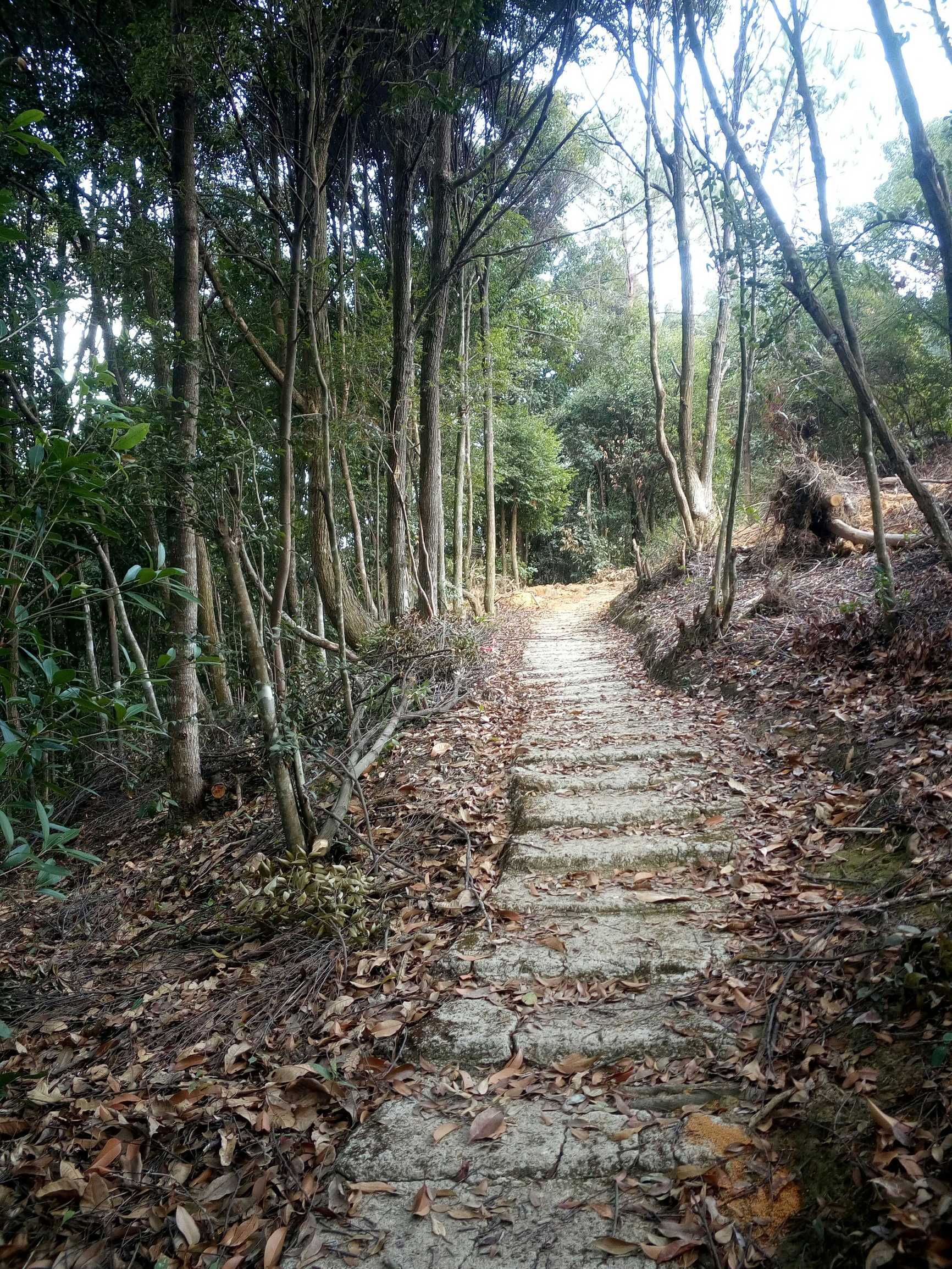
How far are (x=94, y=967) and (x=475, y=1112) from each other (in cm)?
285

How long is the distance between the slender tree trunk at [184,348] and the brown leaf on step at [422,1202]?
391 cm

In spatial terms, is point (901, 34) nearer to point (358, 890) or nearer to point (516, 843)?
point (516, 843)

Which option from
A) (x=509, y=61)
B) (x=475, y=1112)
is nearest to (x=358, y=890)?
(x=475, y=1112)

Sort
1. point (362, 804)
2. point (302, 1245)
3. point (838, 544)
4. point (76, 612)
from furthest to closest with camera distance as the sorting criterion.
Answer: point (838, 544) < point (362, 804) < point (76, 612) < point (302, 1245)

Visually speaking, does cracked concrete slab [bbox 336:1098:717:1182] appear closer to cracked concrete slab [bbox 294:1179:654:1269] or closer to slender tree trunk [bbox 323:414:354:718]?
cracked concrete slab [bbox 294:1179:654:1269]

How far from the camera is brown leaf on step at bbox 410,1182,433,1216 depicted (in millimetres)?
2217

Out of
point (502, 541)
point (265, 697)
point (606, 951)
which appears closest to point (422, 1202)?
point (606, 951)

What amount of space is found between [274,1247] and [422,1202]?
1.52ft

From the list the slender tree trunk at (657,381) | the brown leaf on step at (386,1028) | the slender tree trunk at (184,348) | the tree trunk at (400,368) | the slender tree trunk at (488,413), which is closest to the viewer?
the brown leaf on step at (386,1028)

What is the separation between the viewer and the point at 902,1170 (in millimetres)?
1803

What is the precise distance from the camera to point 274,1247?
2.17 metres

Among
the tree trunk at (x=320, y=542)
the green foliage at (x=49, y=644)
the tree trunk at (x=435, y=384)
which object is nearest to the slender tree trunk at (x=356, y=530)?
the tree trunk at (x=320, y=542)

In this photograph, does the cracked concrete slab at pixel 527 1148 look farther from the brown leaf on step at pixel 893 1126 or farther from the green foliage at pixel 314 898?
the green foliage at pixel 314 898

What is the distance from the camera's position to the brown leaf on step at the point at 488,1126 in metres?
2.45
